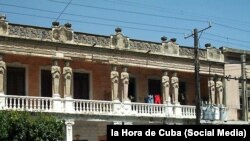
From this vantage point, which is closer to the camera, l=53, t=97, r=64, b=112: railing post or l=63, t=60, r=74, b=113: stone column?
l=53, t=97, r=64, b=112: railing post

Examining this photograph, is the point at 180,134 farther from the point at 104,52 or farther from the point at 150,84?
the point at 150,84

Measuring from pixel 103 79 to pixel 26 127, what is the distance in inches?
336

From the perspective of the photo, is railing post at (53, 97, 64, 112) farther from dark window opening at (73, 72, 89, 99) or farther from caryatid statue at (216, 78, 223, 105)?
caryatid statue at (216, 78, 223, 105)

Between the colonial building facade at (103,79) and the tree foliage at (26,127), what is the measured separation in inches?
97.3

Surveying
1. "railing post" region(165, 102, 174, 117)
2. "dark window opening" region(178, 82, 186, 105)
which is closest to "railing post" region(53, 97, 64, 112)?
"railing post" region(165, 102, 174, 117)

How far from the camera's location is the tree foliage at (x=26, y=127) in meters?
21.9

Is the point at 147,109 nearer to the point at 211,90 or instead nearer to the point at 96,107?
the point at 96,107

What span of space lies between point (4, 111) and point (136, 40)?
32.4 feet

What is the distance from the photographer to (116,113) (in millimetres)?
28172

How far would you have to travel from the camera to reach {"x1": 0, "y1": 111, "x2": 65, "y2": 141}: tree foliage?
21.9 meters

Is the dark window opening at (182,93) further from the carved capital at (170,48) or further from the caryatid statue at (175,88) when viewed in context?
the carved capital at (170,48)

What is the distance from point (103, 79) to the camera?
30.2 m

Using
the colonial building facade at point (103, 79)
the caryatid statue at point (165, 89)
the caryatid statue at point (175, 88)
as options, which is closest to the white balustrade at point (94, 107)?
the colonial building facade at point (103, 79)

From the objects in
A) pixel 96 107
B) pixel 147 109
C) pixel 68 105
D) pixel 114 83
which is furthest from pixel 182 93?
pixel 68 105
